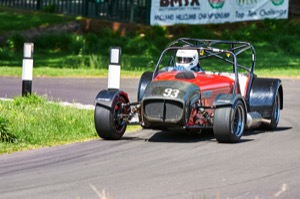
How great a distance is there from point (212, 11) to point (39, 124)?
2100 centimetres

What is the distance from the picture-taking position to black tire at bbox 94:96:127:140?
14492mm

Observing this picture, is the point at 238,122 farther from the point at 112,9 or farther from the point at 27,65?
the point at 112,9

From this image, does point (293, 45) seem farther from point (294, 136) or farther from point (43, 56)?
point (294, 136)

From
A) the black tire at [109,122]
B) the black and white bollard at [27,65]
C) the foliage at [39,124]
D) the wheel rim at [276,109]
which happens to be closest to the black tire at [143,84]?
the foliage at [39,124]

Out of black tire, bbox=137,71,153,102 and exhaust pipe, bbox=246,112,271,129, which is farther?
black tire, bbox=137,71,153,102

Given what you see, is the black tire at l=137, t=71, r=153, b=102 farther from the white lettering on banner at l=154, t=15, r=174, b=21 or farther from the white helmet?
the white lettering on banner at l=154, t=15, r=174, b=21

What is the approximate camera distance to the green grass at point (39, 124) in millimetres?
14000

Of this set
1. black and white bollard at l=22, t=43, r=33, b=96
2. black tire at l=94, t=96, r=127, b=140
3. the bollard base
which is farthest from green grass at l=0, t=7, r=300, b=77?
black tire at l=94, t=96, r=127, b=140

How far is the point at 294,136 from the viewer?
15.4 meters

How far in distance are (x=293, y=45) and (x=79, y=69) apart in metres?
9.51

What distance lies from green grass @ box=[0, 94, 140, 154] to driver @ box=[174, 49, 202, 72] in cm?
124

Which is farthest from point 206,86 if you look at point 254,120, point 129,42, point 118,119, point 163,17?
point 163,17

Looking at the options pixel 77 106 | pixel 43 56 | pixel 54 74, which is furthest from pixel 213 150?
pixel 43 56

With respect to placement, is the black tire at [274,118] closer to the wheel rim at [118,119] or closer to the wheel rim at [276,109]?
the wheel rim at [276,109]
